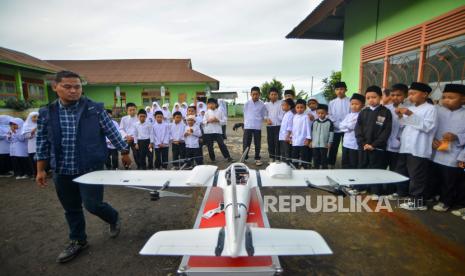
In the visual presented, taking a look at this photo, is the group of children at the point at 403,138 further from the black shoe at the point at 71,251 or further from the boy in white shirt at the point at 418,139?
the black shoe at the point at 71,251

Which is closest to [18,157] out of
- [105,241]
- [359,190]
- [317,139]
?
[105,241]

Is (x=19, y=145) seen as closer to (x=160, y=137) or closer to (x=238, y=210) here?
(x=160, y=137)

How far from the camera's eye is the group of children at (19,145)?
21.1 feet

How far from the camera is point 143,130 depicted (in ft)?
22.1

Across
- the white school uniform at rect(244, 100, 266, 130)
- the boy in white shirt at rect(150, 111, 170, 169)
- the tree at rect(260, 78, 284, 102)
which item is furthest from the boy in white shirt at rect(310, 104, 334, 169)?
the tree at rect(260, 78, 284, 102)

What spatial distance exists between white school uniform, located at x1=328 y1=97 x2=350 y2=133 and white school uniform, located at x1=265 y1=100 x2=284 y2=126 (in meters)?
1.50

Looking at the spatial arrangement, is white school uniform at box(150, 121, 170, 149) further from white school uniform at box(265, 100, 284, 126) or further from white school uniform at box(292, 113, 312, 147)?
white school uniform at box(292, 113, 312, 147)

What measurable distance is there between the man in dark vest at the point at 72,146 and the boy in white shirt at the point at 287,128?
15.2 ft

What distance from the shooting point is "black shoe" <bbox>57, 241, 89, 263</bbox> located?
305 cm

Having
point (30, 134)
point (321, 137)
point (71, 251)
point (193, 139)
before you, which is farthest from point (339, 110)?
point (30, 134)

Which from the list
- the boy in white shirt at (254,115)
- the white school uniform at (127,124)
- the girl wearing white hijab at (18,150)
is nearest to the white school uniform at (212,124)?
the boy in white shirt at (254,115)

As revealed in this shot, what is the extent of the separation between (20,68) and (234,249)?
67.8 ft

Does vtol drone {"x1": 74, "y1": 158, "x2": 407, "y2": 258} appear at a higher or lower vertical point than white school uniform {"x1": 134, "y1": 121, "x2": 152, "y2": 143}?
lower

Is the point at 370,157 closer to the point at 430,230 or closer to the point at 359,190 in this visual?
the point at 359,190
